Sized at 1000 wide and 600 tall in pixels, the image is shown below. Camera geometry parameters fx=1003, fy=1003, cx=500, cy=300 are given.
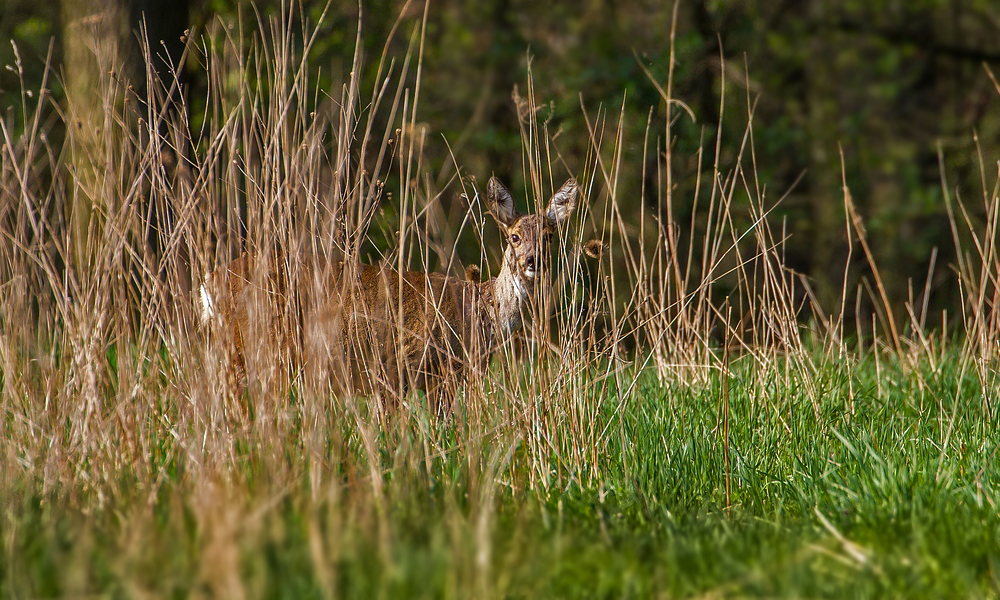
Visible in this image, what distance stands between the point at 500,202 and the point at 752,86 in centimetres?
594

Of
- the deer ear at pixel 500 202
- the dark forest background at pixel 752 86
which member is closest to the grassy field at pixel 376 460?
the deer ear at pixel 500 202

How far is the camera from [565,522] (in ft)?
8.18

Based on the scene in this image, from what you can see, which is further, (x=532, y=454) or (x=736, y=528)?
(x=532, y=454)

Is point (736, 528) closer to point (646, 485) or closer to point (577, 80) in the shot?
point (646, 485)

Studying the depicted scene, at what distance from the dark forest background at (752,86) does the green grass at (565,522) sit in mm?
4640

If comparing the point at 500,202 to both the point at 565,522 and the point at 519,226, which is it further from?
the point at 565,522

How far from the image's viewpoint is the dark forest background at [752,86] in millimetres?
9133

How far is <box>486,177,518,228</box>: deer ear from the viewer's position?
436cm

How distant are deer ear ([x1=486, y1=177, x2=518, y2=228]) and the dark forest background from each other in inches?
113

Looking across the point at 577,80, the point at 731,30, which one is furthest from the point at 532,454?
the point at 731,30

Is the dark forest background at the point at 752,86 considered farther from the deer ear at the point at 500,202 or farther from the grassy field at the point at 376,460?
the grassy field at the point at 376,460

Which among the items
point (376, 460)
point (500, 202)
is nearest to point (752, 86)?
point (500, 202)

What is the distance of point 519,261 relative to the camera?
183 inches

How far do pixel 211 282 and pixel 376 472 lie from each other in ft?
2.68
